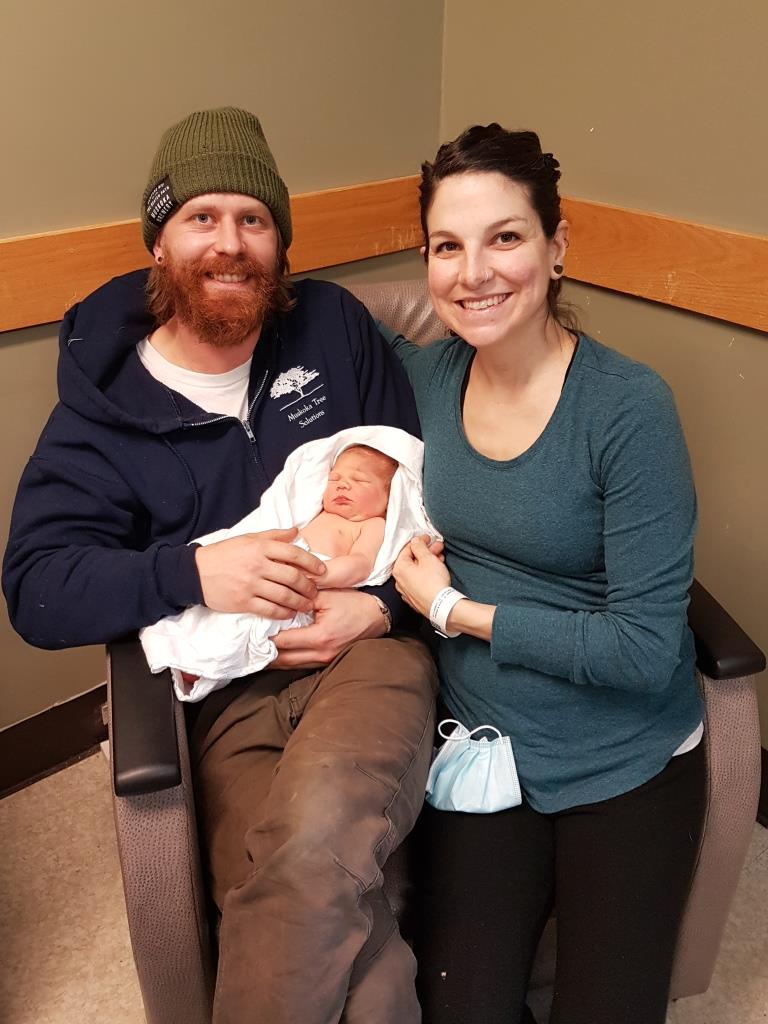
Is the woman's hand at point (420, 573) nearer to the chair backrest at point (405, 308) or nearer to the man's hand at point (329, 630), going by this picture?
the man's hand at point (329, 630)

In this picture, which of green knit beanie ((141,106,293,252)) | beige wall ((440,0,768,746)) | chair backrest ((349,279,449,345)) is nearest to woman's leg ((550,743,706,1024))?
beige wall ((440,0,768,746))

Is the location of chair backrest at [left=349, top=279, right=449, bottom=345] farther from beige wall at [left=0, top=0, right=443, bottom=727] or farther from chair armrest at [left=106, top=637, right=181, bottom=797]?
chair armrest at [left=106, top=637, right=181, bottom=797]

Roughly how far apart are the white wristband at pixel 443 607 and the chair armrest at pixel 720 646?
386mm

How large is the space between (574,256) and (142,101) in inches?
39.9

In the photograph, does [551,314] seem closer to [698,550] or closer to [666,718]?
[666,718]

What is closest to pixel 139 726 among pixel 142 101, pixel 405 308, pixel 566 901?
pixel 566 901

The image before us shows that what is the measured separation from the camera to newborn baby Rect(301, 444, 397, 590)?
1471 mm

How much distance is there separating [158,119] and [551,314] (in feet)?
3.14

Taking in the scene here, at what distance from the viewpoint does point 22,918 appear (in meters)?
1.81

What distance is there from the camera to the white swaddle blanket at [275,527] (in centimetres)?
133

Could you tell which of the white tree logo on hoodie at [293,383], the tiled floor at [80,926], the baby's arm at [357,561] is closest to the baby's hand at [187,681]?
the baby's arm at [357,561]

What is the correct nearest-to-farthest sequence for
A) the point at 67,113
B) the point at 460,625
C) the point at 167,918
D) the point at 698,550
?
1. the point at 167,918
2. the point at 460,625
3. the point at 67,113
4. the point at 698,550

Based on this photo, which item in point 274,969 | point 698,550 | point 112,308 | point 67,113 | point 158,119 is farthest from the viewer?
point 698,550

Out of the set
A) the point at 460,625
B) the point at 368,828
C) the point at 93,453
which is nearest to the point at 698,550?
the point at 460,625
